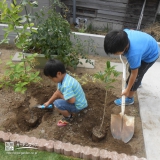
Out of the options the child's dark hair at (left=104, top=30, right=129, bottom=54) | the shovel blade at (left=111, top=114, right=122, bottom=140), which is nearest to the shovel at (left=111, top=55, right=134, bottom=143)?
the shovel blade at (left=111, top=114, right=122, bottom=140)

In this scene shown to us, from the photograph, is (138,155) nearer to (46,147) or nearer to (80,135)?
(80,135)

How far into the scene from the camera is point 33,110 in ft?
9.26

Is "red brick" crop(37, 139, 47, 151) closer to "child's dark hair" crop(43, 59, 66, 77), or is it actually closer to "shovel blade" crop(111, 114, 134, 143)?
"child's dark hair" crop(43, 59, 66, 77)

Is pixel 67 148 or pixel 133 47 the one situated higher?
pixel 133 47

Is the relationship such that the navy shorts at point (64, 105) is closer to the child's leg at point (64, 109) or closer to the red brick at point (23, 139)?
the child's leg at point (64, 109)

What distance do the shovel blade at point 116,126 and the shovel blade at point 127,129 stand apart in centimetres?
5

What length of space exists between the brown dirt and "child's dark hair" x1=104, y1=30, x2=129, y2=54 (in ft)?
3.86

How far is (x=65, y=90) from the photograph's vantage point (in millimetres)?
2215

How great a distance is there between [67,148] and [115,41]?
1351 millimetres

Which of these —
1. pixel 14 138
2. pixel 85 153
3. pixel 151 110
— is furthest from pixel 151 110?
pixel 14 138

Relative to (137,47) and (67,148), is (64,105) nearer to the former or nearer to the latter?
(67,148)

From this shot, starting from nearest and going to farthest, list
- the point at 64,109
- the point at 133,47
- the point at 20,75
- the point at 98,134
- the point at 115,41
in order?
1. the point at 115,41
2. the point at 133,47
3. the point at 98,134
4. the point at 64,109
5. the point at 20,75

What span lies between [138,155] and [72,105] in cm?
105

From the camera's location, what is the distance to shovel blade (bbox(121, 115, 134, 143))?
2427 millimetres
